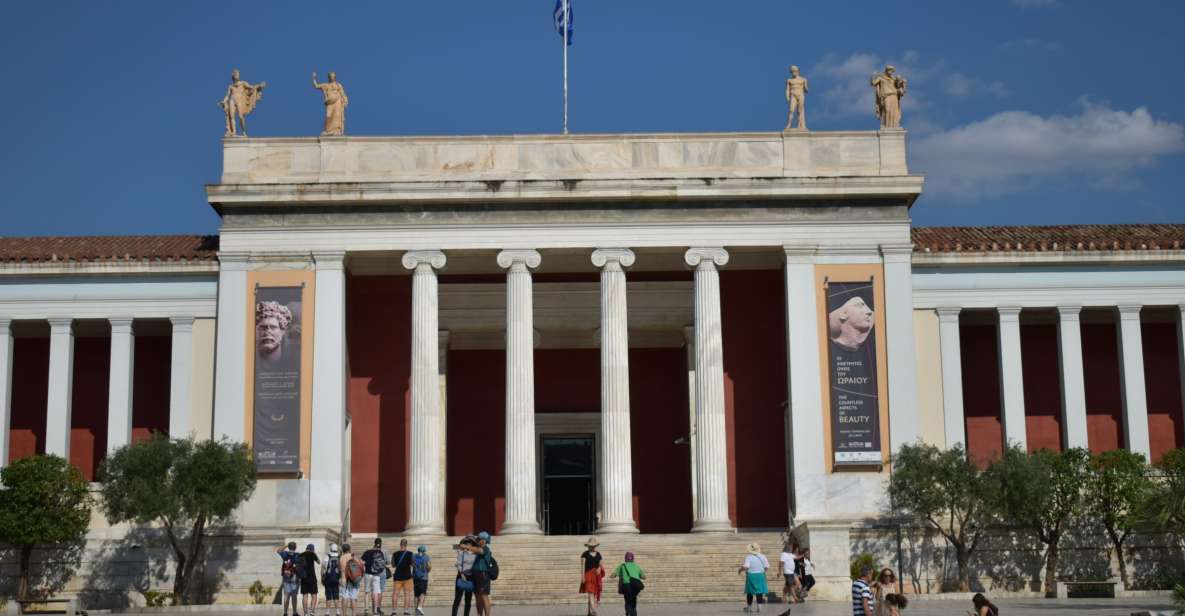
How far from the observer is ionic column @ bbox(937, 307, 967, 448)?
38.2 metres

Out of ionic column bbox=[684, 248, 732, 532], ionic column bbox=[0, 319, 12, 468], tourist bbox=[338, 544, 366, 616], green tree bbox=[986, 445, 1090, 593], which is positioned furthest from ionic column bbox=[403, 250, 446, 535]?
green tree bbox=[986, 445, 1090, 593]

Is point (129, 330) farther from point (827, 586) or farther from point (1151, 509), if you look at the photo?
point (1151, 509)

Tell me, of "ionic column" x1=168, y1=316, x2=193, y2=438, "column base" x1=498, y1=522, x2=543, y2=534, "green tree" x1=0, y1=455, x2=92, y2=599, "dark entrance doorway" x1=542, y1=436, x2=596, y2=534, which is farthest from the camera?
"dark entrance doorway" x1=542, y1=436, x2=596, y2=534

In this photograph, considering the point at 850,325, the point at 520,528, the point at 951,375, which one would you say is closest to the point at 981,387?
the point at 951,375

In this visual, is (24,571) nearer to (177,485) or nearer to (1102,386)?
(177,485)

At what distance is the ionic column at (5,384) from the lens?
3841 centimetres

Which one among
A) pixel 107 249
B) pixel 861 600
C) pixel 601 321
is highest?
pixel 107 249

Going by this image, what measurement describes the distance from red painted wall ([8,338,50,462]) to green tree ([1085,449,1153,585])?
25.4m

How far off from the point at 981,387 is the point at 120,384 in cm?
2164

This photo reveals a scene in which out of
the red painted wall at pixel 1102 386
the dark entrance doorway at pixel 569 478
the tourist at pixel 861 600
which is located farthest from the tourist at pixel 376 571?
the red painted wall at pixel 1102 386

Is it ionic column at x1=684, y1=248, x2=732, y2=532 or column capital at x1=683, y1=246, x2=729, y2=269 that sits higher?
column capital at x1=683, y1=246, x2=729, y2=269

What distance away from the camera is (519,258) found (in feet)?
124

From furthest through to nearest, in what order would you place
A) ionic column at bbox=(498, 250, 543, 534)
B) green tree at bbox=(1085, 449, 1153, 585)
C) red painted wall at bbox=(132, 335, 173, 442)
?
1. red painted wall at bbox=(132, 335, 173, 442)
2. ionic column at bbox=(498, 250, 543, 534)
3. green tree at bbox=(1085, 449, 1153, 585)

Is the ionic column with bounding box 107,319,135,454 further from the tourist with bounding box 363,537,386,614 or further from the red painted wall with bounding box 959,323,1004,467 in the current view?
the red painted wall with bounding box 959,323,1004,467
